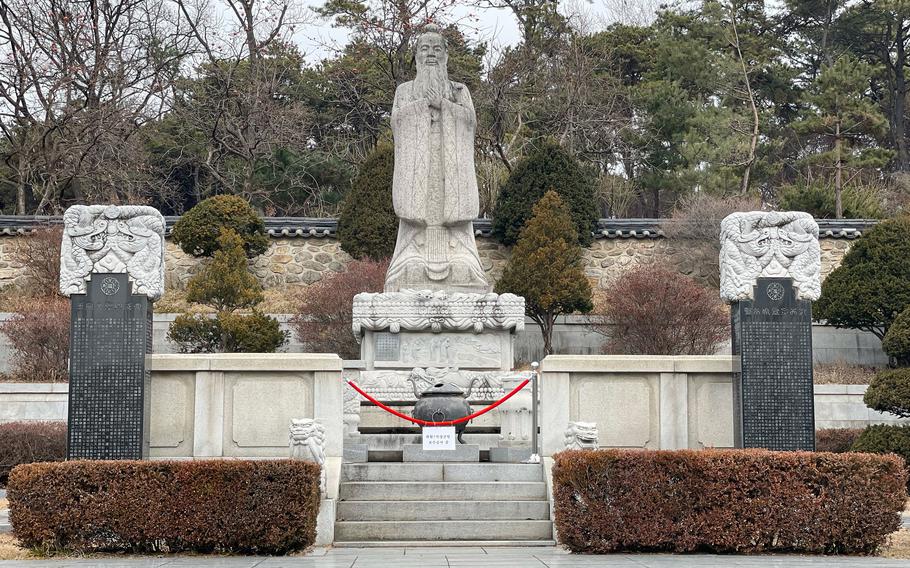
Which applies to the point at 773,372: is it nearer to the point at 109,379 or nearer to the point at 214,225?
the point at 109,379

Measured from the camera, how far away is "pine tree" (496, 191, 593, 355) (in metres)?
20.0

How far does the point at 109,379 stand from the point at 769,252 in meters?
6.15

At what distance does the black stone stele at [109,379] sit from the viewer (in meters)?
10.3

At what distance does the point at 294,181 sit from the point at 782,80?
1291 centimetres

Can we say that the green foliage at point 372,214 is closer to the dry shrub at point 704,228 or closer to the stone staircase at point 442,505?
the dry shrub at point 704,228

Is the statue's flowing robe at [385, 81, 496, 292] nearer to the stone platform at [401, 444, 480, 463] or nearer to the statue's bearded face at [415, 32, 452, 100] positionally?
the statue's bearded face at [415, 32, 452, 100]

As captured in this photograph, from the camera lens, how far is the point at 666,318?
1936 centimetres

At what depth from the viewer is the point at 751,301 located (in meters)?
11.0

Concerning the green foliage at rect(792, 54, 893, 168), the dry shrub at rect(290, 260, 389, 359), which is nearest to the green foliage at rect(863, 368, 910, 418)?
the dry shrub at rect(290, 260, 389, 359)

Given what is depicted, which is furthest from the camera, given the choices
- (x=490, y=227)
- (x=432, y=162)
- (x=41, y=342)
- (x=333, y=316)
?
(x=490, y=227)

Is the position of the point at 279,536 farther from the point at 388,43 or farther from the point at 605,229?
the point at 388,43

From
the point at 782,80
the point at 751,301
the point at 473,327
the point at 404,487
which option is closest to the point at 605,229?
the point at 782,80

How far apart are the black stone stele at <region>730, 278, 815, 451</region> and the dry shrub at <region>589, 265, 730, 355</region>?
324 inches

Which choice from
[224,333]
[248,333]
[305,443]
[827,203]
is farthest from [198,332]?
[827,203]
